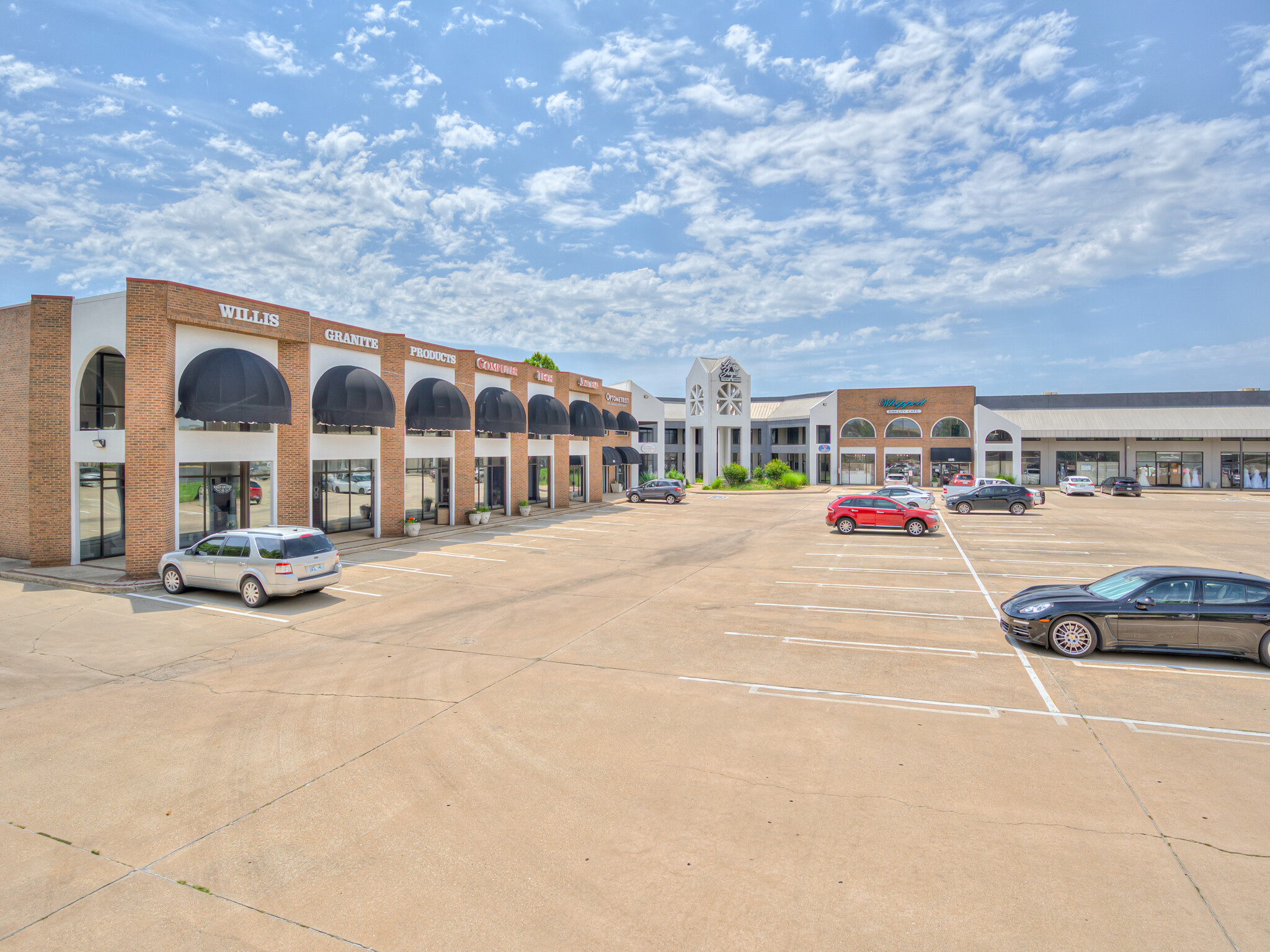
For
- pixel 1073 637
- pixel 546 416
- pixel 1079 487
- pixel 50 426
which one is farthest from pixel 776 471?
pixel 50 426

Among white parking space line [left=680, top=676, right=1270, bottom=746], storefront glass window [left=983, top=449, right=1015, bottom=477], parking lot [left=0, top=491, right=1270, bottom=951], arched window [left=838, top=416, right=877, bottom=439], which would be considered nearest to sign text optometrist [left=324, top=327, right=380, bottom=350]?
parking lot [left=0, top=491, right=1270, bottom=951]

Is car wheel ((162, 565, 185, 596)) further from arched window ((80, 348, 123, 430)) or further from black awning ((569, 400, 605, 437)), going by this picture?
black awning ((569, 400, 605, 437))

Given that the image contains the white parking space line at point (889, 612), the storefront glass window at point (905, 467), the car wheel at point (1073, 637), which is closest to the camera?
the car wheel at point (1073, 637)

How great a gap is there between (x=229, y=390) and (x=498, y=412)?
13788 millimetres

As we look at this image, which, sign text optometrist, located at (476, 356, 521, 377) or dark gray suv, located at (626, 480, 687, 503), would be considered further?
dark gray suv, located at (626, 480, 687, 503)

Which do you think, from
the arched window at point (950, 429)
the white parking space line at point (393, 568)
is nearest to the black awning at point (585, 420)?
the white parking space line at point (393, 568)

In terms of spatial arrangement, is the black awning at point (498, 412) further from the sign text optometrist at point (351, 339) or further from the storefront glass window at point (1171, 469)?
the storefront glass window at point (1171, 469)

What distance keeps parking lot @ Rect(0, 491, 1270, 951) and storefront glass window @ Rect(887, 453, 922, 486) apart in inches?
2033

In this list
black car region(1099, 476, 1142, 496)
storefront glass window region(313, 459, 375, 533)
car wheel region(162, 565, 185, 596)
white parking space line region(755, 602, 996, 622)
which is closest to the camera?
white parking space line region(755, 602, 996, 622)

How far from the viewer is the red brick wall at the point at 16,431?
19.9 m

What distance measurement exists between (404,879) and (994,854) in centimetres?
486

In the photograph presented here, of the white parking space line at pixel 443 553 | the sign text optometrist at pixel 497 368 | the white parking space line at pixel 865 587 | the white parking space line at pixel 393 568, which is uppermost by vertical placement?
the sign text optometrist at pixel 497 368

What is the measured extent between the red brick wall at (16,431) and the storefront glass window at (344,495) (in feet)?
26.3

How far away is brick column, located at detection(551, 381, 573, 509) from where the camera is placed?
38.3 metres
